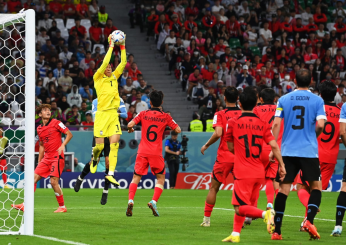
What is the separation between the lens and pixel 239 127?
6.79m

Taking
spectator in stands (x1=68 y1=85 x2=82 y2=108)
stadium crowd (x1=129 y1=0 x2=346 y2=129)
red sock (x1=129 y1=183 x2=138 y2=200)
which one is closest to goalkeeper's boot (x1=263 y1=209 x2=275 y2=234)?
red sock (x1=129 y1=183 x2=138 y2=200)

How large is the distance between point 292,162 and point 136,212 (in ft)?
14.3

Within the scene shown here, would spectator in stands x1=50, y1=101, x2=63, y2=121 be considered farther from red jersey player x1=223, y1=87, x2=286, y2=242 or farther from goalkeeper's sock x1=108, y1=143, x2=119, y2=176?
red jersey player x1=223, y1=87, x2=286, y2=242

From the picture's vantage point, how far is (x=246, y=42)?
24906 millimetres

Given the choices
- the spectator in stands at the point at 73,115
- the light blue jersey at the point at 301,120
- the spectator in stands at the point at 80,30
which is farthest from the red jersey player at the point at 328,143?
the spectator in stands at the point at 80,30

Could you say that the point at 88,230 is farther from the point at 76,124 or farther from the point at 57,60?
the point at 57,60

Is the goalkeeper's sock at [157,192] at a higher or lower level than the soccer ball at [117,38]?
lower

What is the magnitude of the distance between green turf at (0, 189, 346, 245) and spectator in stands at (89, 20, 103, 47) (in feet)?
34.5

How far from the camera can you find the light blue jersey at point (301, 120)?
7051 millimetres

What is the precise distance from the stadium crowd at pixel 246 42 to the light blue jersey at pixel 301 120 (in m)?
14.0

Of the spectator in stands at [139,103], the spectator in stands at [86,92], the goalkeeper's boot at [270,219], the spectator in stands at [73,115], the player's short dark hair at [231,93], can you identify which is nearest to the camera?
the goalkeeper's boot at [270,219]

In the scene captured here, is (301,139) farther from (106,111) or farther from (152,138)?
(106,111)

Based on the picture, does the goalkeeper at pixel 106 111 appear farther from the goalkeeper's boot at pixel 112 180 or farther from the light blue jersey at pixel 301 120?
the light blue jersey at pixel 301 120

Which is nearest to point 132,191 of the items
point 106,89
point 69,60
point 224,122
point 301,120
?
point 224,122
